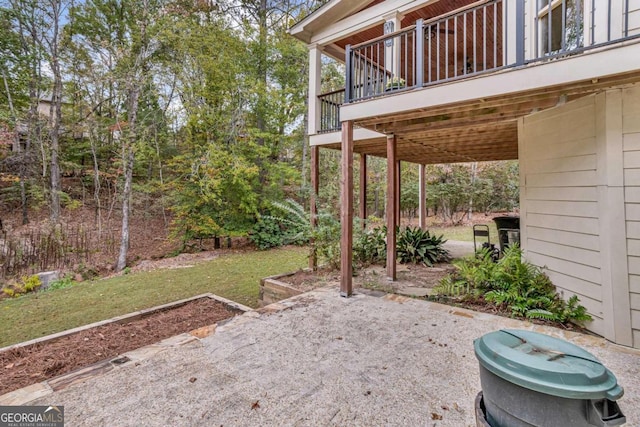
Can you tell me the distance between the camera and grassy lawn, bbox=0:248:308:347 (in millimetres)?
4691

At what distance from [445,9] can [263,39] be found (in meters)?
6.73

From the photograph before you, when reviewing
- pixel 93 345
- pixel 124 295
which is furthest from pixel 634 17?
pixel 124 295

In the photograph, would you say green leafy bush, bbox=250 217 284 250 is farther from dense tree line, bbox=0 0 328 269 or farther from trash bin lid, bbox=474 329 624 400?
trash bin lid, bbox=474 329 624 400

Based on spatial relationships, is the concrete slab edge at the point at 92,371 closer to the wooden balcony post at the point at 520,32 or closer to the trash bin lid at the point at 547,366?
the trash bin lid at the point at 547,366

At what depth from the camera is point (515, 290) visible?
3.76 metres

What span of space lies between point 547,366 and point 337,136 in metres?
5.33

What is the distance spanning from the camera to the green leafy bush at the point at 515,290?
3342 mm

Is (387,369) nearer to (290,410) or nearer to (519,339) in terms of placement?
(290,410)

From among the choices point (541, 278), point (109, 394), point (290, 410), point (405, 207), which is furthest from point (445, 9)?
point (405, 207)

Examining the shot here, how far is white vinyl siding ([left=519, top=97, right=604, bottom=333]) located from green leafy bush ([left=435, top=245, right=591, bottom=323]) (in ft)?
0.42

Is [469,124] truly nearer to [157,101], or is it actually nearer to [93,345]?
[93,345]

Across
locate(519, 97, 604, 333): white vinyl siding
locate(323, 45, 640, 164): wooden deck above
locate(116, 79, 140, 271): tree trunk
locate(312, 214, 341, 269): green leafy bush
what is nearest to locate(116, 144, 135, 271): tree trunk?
locate(116, 79, 140, 271): tree trunk

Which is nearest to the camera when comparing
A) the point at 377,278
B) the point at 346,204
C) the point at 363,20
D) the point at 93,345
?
the point at 93,345

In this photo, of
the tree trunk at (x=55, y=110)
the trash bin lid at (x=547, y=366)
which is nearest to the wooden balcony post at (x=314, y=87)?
the trash bin lid at (x=547, y=366)
